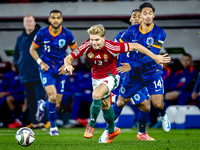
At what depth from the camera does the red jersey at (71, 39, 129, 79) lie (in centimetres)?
504

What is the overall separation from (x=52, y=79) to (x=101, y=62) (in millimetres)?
2090

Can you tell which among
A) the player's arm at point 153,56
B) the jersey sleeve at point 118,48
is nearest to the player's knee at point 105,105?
the jersey sleeve at point 118,48

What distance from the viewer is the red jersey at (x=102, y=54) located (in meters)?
5.04

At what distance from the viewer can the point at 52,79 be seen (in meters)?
7.02

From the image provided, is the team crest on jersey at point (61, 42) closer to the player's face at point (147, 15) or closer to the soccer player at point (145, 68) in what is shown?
the soccer player at point (145, 68)

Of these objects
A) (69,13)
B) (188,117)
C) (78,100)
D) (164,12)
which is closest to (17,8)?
(69,13)

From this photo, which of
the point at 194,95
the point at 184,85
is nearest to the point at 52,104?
the point at 194,95

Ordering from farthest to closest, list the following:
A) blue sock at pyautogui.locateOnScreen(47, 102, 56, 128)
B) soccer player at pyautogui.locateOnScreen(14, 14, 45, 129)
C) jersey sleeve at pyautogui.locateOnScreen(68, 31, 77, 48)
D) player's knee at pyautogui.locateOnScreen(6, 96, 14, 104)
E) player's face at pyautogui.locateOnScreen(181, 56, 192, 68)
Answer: player's knee at pyautogui.locateOnScreen(6, 96, 14, 104)
player's face at pyautogui.locateOnScreen(181, 56, 192, 68)
soccer player at pyautogui.locateOnScreen(14, 14, 45, 129)
jersey sleeve at pyautogui.locateOnScreen(68, 31, 77, 48)
blue sock at pyautogui.locateOnScreen(47, 102, 56, 128)

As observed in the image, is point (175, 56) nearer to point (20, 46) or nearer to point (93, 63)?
point (20, 46)

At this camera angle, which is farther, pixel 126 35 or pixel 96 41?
pixel 126 35

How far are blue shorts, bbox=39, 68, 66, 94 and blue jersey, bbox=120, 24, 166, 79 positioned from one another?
1.76 m

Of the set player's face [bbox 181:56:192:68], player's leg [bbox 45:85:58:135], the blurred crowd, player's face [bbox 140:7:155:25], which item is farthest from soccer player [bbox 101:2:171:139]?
player's face [bbox 181:56:192:68]

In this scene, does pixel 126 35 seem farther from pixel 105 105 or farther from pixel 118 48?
pixel 105 105

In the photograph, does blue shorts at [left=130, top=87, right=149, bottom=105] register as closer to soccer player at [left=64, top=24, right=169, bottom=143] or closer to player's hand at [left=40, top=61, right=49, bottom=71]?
soccer player at [left=64, top=24, right=169, bottom=143]
